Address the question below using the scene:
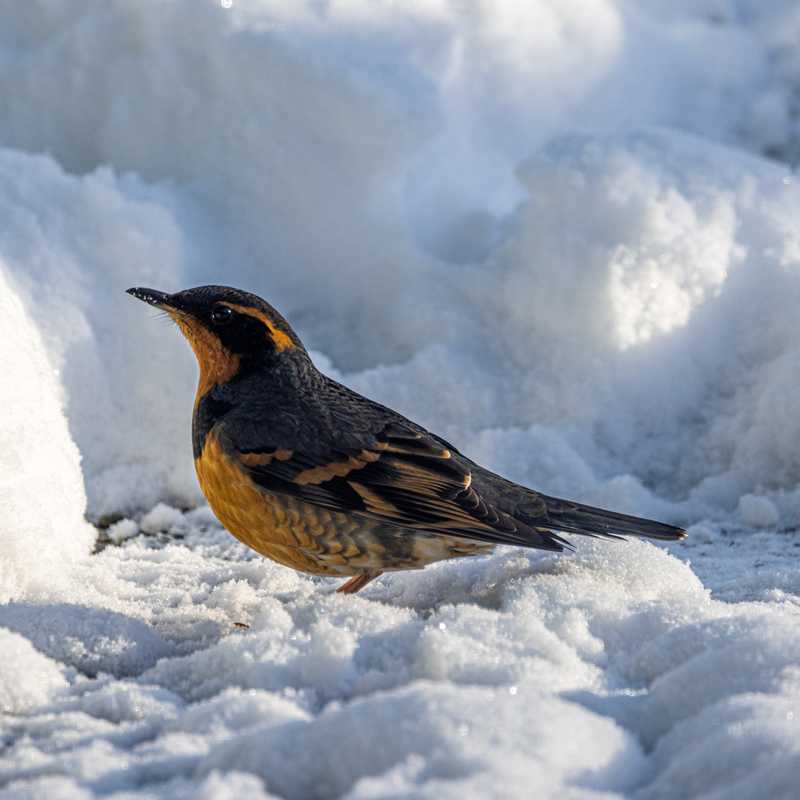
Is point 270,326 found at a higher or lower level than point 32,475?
higher

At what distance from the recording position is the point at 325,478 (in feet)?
12.4

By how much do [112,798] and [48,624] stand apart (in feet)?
3.63

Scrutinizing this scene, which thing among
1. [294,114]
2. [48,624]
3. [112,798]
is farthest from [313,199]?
[112,798]

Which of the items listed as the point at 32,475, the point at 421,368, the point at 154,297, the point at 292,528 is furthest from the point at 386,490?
the point at 421,368

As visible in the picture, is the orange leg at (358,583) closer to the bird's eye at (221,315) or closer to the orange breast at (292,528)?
the orange breast at (292,528)

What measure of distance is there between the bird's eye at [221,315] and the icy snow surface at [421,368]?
2.89 ft

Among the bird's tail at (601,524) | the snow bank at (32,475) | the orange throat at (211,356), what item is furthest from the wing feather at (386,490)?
the snow bank at (32,475)

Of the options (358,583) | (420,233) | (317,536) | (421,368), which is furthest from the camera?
(420,233)

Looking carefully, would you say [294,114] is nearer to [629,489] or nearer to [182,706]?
[629,489]

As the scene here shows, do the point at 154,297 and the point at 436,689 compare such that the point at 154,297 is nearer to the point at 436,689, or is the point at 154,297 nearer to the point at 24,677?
the point at 24,677

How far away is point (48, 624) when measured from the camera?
134 inches

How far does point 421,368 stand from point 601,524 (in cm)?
200

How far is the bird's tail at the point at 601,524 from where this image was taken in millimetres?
4023

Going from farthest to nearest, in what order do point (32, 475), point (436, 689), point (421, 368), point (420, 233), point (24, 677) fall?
point (420, 233) → point (421, 368) → point (32, 475) → point (24, 677) → point (436, 689)
